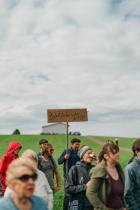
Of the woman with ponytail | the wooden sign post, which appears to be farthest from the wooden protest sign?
the woman with ponytail

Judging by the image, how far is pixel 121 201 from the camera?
20.8 ft

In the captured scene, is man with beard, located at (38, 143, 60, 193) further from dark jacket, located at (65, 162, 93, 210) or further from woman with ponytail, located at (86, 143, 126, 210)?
woman with ponytail, located at (86, 143, 126, 210)

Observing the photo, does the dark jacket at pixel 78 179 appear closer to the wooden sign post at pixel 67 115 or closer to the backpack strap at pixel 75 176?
the backpack strap at pixel 75 176

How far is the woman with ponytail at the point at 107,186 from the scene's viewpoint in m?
6.23

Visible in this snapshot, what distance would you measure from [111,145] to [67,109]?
6.59 metres

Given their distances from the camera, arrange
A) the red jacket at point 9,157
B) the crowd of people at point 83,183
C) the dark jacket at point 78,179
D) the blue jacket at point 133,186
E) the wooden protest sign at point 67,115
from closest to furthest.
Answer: the crowd of people at point 83,183 < the blue jacket at point 133,186 < the dark jacket at point 78,179 < the red jacket at point 9,157 < the wooden protest sign at point 67,115

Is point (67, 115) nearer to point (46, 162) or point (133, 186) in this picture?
point (46, 162)

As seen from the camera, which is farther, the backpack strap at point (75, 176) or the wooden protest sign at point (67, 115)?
the wooden protest sign at point (67, 115)

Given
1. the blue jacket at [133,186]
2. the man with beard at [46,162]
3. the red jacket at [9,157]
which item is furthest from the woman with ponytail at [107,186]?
the man with beard at [46,162]

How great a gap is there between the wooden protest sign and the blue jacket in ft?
20.3

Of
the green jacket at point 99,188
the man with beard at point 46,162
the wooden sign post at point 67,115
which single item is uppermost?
the wooden sign post at point 67,115

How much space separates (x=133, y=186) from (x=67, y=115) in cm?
648

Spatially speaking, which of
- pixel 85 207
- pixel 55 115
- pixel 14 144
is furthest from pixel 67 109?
pixel 85 207

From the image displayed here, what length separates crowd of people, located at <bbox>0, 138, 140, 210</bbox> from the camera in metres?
4.03
